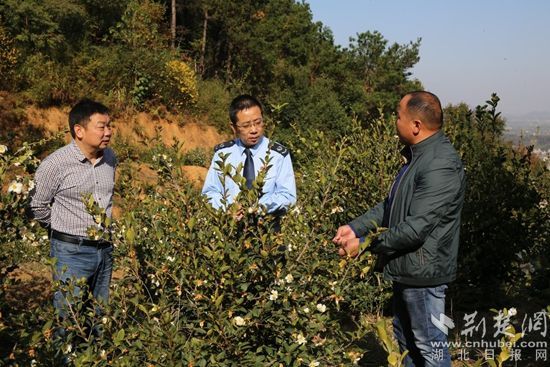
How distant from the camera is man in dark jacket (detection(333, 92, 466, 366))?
9.18 feet

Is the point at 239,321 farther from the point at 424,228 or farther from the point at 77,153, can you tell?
the point at 77,153

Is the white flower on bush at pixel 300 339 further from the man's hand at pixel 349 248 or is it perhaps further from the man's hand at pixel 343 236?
the man's hand at pixel 343 236

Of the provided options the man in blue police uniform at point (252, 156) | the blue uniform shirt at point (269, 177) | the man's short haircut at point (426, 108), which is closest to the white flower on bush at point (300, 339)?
the blue uniform shirt at point (269, 177)

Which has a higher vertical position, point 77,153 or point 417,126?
point 417,126

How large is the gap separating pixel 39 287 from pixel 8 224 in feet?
10.5

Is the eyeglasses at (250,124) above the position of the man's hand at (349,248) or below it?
above

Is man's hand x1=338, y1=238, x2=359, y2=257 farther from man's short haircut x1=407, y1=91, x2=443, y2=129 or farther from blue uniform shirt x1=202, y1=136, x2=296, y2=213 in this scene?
man's short haircut x1=407, y1=91, x2=443, y2=129

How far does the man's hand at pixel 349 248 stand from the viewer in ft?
7.94

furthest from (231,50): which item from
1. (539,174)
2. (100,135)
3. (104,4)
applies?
(100,135)

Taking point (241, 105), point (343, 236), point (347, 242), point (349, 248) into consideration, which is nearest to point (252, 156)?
point (241, 105)

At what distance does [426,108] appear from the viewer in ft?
9.66

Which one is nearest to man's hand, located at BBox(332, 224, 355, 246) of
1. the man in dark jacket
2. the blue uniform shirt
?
the man in dark jacket

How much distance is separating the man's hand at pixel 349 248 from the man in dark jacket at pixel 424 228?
0.01 meters

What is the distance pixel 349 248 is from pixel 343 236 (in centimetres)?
29
